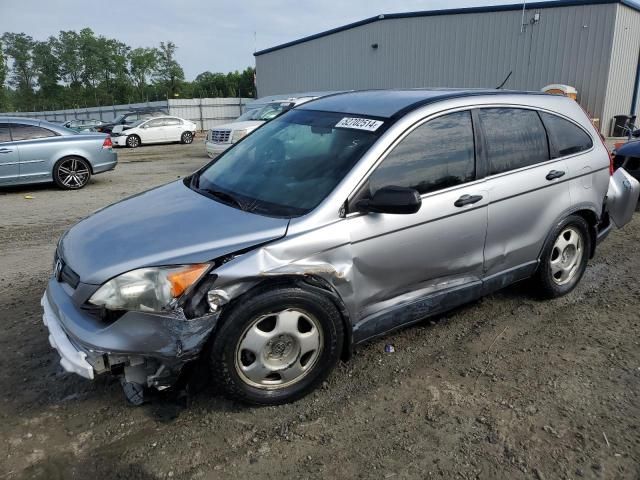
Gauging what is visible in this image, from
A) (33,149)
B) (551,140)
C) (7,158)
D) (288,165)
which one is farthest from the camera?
(33,149)

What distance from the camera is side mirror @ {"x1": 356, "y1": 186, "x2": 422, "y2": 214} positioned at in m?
2.86

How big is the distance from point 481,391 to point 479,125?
5.96 ft

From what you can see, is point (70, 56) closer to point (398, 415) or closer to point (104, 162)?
point (104, 162)

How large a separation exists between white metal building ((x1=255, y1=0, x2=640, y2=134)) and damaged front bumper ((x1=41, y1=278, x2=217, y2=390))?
22414 millimetres

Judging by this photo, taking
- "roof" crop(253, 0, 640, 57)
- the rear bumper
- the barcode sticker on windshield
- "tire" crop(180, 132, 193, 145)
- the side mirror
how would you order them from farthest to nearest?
"tire" crop(180, 132, 193, 145) → "roof" crop(253, 0, 640, 57) → the rear bumper → the barcode sticker on windshield → the side mirror

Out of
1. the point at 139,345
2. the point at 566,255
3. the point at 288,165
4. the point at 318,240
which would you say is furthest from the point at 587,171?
the point at 139,345

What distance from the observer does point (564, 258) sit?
4.34 m

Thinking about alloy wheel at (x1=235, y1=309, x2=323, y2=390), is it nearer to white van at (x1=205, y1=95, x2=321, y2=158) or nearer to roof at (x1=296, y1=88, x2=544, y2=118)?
roof at (x1=296, y1=88, x2=544, y2=118)

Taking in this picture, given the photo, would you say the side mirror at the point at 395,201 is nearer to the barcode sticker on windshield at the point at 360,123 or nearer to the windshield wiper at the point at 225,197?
the barcode sticker on windshield at the point at 360,123

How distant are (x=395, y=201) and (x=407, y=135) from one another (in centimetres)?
61

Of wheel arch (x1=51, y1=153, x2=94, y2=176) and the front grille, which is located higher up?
the front grille

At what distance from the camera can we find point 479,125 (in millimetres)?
3631

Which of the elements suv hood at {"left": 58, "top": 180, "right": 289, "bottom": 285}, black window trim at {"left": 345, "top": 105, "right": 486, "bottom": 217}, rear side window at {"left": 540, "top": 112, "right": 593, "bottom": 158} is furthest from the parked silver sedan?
rear side window at {"left": 540, "top": 112, "right": 593, "bottom": 158}

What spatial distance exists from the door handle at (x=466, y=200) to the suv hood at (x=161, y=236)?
1.21 m
